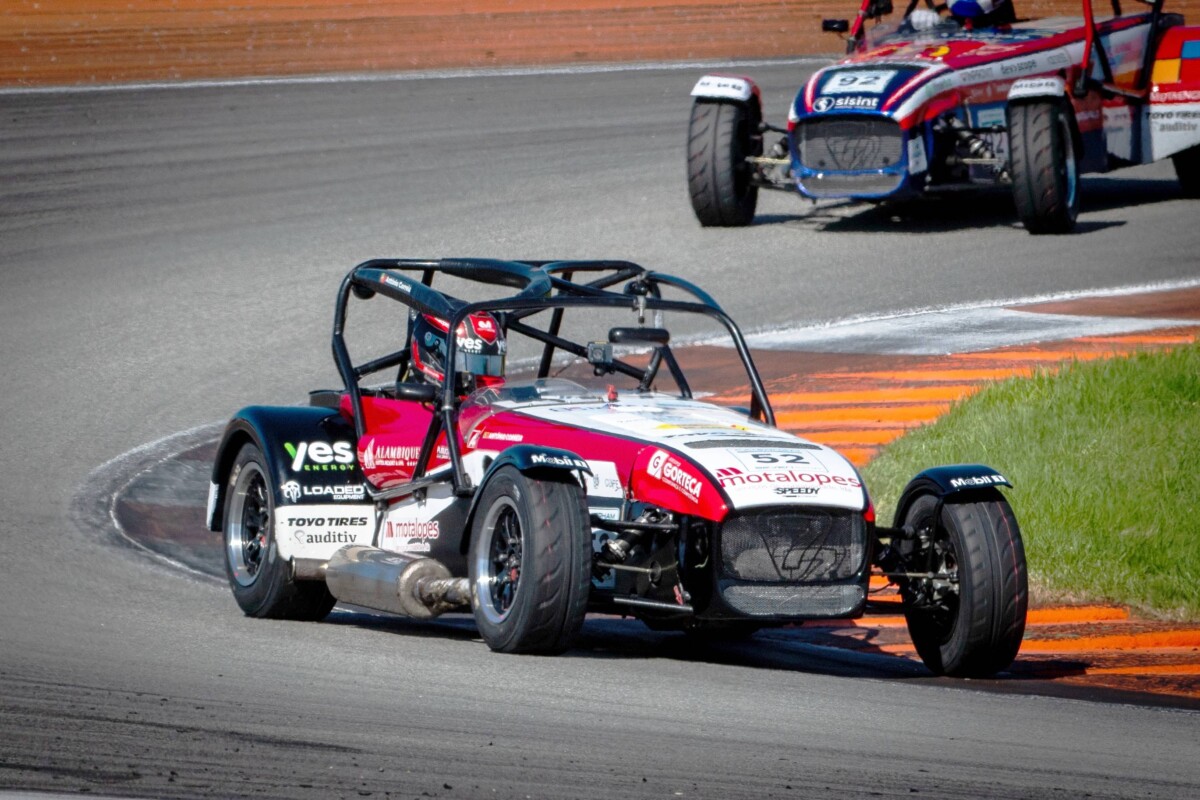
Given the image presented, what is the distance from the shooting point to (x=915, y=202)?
1736cm

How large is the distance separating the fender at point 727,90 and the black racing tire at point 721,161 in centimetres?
8

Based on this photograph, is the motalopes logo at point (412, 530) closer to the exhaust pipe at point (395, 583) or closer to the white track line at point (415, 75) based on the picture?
the exhaust pipe at point (395, 583)

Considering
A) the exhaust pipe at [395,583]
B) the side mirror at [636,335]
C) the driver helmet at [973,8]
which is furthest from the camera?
the driver helmet at [973,8]

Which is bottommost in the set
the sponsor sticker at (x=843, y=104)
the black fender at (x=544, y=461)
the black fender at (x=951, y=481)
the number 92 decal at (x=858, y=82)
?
the black fender at (x=951, y=481)

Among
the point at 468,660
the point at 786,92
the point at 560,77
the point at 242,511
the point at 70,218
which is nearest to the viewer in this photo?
the point at 468,660

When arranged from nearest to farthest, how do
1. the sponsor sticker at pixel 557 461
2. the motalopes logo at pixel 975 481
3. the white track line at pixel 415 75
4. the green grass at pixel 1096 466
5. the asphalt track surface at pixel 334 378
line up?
the asphalt track surface at pixel 334 378
the sponsor sticker at pixel 557 461
the motalopes logo at pixel 975 481
the green grass at pixel 1096 466
the white track line at pixel 415 75

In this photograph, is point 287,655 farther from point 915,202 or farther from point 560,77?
point 560,77

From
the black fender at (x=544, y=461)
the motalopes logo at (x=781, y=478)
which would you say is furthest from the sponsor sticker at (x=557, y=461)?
the motalopes logo at (x=781, y=478)

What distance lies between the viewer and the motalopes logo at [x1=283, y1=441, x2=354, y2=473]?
26.4 ft

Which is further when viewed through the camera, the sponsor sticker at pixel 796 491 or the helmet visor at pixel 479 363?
the helmet visor at pixel 479 363

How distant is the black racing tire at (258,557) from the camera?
26.0 ft

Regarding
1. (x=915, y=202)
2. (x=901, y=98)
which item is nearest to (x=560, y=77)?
(x=915, y=202)

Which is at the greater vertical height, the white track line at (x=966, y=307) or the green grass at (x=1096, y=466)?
the white track line at (x=966, y=307)

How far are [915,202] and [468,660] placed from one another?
38.5ft
